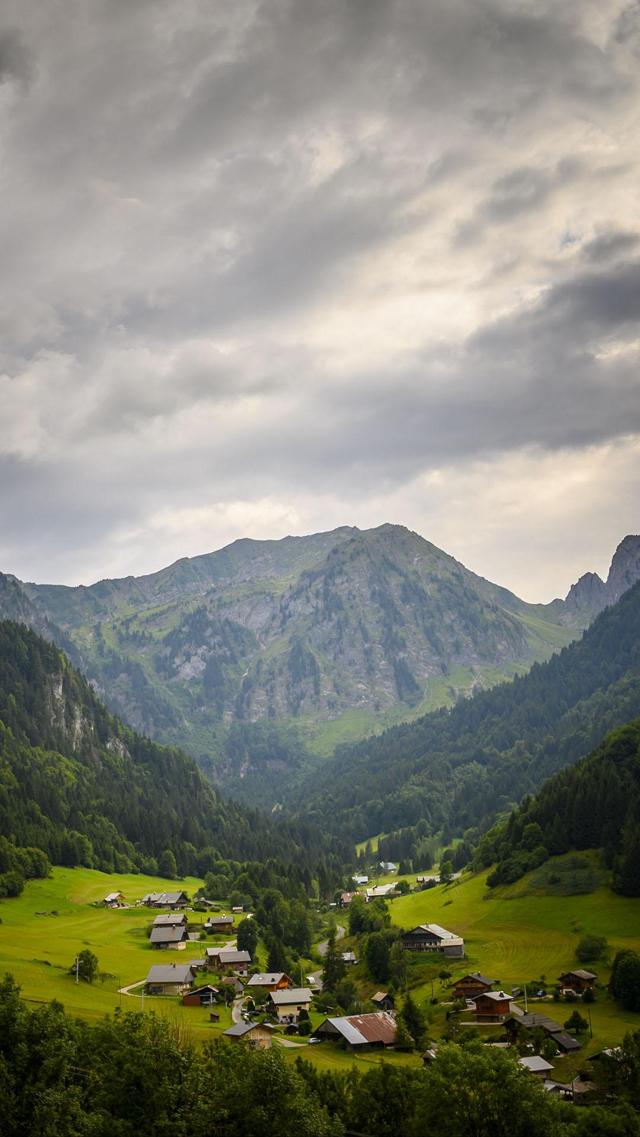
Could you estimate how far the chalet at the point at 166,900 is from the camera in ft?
620

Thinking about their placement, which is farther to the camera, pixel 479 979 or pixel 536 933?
pixel 536 933

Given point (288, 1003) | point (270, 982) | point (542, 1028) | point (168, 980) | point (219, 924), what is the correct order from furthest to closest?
point (219, 924) < point (270, 982) < point (168, 980) < point (288, 1003) < point (542, 1028)

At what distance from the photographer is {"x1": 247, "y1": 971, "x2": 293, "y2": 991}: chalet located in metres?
124

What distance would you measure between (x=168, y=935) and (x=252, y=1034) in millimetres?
58185

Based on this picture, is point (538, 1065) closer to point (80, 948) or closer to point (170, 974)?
point (170, 974)

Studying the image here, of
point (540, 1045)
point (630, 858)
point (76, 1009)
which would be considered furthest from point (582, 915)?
point (76, 1009)

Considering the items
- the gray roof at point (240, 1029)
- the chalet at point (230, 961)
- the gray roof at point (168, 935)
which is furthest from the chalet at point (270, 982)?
the gray roof at point (168, 935)

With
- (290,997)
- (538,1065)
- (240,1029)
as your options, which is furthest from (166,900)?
(538,1065)

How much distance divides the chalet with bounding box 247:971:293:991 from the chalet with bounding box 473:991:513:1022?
2969cm

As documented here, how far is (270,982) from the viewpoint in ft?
408

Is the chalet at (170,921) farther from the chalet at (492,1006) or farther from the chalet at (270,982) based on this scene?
the chalet at (492,1006)

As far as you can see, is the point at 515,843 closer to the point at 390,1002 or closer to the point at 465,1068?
the point at 390,1002

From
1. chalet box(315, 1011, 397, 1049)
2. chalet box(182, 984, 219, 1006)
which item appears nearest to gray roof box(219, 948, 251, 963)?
chalet box(182, 984, 219, 1006)

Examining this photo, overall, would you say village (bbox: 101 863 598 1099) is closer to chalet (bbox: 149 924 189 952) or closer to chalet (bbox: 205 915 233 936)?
chalet (bbox: 149 924 189 952)
